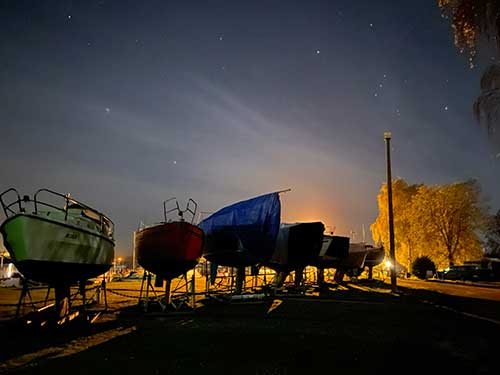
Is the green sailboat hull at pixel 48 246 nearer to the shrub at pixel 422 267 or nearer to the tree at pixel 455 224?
the shrub at pixel 422 267

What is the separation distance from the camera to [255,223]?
523 inches

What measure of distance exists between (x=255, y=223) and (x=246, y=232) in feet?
1.51

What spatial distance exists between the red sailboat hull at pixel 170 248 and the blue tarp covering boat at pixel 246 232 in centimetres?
233

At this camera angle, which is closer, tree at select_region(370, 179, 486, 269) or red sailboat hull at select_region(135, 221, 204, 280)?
red sailboat hull at select_region(135, 221, 204, 280)

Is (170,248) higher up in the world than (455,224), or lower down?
lower down

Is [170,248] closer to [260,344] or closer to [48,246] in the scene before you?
[48,246]

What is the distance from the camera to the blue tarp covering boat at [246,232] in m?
13.1

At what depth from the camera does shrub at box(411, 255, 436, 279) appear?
34787 millimetres

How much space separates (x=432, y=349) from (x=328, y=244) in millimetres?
16025

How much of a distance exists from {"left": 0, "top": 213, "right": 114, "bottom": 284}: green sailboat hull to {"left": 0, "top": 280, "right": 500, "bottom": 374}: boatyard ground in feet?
4.00

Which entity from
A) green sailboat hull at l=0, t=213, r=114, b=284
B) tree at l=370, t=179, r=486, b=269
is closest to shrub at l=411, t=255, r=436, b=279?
tree at l=370, t=179, r=486, b=269

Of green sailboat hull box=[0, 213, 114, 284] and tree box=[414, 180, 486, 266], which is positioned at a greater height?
tree box=[414, 180, 486, 266]

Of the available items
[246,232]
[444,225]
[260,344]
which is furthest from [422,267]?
[260,344]

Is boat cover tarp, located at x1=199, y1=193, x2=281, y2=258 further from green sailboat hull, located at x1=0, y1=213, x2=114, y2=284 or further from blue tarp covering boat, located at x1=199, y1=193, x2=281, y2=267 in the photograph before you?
green sailboat hull, located at x1=0, y1=213, x2=114, y2=284
